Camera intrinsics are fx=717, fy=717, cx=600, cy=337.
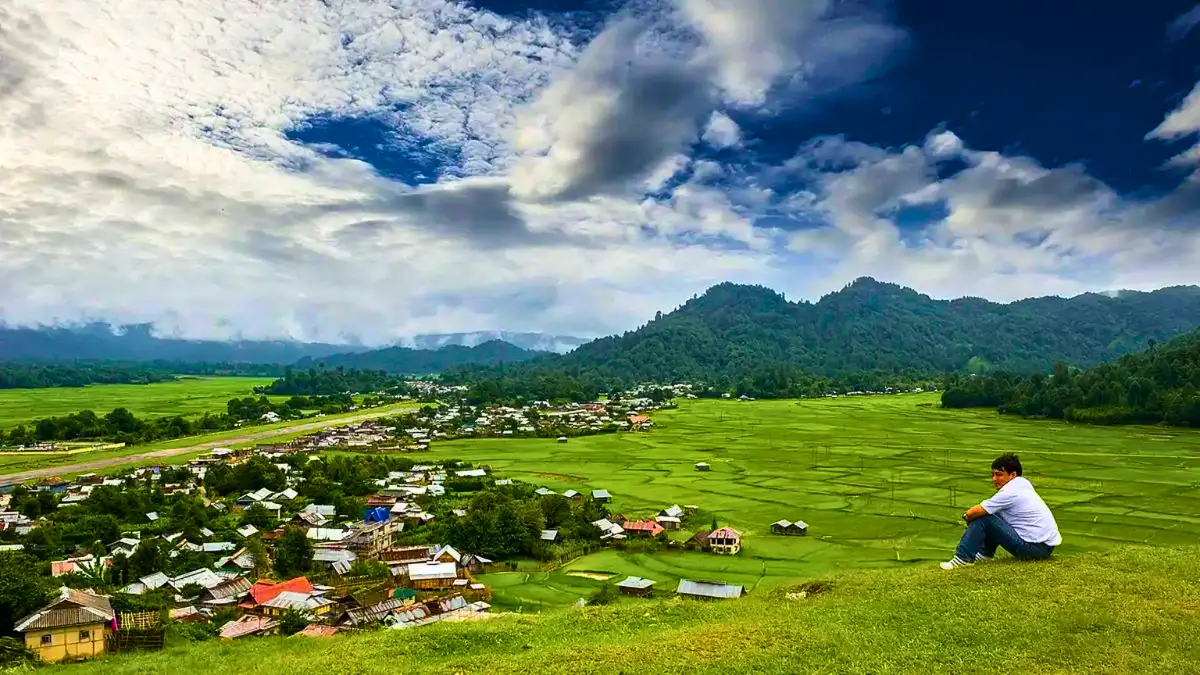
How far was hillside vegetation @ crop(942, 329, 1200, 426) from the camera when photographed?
6769cm

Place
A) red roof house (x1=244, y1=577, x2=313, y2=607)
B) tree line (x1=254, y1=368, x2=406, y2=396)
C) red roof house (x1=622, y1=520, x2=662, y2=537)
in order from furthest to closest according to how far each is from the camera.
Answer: tree line (x1=254, y1=368, x2=406, y2=396) → red roof house (x1=622, y1=520, x2=662, y2=537) → red roof house (x1=244, y1=577, x2=313, y2=607)

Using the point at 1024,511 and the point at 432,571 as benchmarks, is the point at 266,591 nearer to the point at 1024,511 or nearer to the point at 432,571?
the point at 432,571

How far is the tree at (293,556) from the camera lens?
27734 mm

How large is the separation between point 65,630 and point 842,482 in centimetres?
3860

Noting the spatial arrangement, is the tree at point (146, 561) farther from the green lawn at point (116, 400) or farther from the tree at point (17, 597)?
the green lawn at point (116, 400)

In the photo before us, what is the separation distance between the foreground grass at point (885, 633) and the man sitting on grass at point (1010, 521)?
0.89 ft

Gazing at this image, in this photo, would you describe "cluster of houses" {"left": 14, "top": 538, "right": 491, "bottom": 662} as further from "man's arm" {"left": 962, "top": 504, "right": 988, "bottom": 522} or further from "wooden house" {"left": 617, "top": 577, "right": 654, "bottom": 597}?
"man's arm" {"left": 962, "top": 504, "right": 988, "bottom": 522}

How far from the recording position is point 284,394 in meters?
139

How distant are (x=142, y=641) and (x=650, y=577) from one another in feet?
50.2

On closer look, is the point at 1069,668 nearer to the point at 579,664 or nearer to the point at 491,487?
the point at 579,664

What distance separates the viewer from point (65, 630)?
16500 millimetres

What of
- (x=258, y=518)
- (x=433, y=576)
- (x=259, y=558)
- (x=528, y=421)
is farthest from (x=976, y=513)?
(x=528, y=421)

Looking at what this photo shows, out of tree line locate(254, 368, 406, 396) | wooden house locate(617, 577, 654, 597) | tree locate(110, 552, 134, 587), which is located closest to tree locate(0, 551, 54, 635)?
tree locate(110, 552, 134, 587)

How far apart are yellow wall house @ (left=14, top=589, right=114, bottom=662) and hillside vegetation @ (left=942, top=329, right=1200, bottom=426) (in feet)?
259
